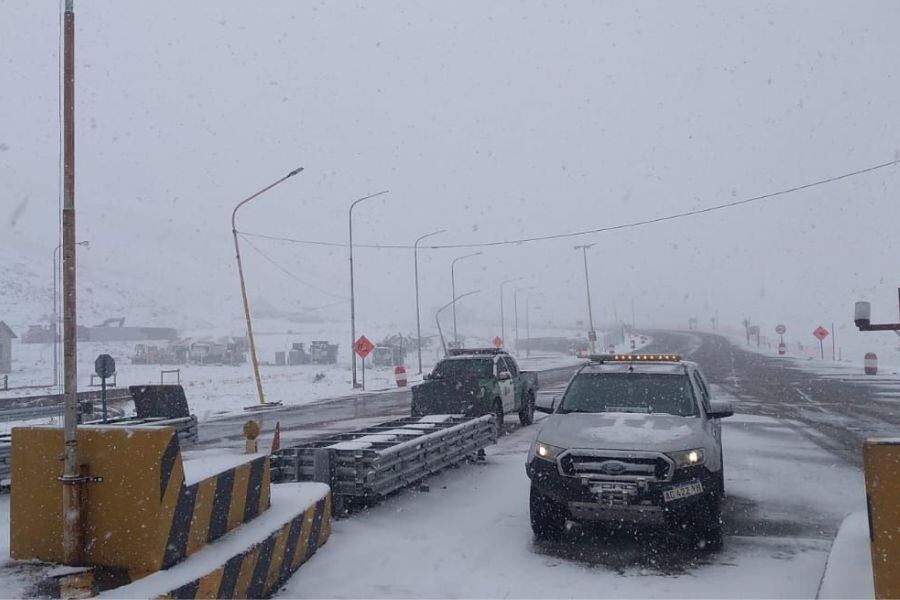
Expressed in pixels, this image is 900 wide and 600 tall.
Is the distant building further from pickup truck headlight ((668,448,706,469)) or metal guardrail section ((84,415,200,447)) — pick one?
pickup truck headlight ((668,448,706,469))

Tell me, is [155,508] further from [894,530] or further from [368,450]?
[894,530]

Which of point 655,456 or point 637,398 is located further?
point 637,398

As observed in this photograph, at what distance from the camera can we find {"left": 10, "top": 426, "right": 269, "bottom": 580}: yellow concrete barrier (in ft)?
16.0

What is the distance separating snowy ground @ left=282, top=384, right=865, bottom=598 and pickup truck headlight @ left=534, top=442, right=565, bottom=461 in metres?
0.84

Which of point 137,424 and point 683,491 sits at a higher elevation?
point 137,424

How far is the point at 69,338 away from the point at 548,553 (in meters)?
4.38

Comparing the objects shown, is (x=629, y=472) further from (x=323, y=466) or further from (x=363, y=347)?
(x=363, y=347)

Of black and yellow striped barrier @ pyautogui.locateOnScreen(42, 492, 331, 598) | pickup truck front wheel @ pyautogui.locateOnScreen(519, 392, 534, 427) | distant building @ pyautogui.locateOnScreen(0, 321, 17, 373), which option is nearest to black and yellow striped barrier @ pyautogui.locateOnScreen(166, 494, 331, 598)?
black and yellow striped barrier @ pyautogui.locateOnScreen(42, 492, 331, 598)

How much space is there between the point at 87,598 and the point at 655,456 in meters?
4.55

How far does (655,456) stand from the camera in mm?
6699

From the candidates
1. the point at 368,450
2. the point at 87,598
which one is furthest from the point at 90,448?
the point at 368,450

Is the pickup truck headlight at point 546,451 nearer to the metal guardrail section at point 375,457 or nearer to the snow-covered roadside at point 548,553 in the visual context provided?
the snow-covered roadside at point 548,553

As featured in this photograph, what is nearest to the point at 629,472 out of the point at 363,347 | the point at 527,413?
the point at 527,413

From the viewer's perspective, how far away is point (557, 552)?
272 inches
